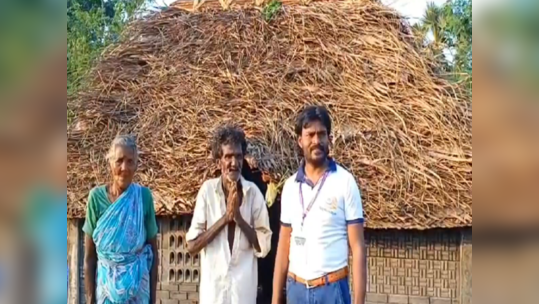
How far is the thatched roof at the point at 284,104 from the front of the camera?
633 cm

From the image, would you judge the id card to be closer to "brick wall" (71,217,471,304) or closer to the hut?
the hut

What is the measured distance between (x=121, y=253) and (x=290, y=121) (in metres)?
3.38

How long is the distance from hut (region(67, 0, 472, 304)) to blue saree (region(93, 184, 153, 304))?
63.6 inches

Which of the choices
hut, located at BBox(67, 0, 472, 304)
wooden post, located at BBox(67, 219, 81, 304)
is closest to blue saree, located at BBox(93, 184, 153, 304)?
hut, located at BBox(67, 0, 472, 304)

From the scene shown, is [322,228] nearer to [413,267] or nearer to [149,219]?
[149,219]

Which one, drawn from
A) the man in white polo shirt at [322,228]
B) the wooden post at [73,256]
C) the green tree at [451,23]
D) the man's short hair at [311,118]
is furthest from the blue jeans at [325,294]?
the green tree at [451,23]

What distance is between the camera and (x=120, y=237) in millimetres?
3811

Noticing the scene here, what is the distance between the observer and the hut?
244 inches

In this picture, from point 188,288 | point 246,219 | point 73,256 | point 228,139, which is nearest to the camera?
point 228,139

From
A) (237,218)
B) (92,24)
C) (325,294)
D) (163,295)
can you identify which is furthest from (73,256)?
(92,24)

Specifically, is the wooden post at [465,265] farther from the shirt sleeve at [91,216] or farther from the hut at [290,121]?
the shirt sleeve at [91,216]

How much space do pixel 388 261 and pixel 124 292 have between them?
3187mm
